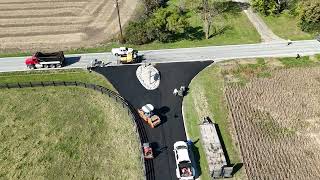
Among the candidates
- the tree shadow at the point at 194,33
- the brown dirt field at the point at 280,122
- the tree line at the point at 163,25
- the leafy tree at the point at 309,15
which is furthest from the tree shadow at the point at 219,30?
the brown dirt field at the point at 280,122

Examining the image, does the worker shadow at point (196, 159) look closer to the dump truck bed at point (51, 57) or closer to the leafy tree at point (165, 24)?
the leafy tree at point (165, 24)

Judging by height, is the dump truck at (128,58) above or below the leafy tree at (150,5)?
below

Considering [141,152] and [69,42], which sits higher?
[69,42]

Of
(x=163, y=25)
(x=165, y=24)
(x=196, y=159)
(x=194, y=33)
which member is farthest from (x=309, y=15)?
(x=196, y=159)

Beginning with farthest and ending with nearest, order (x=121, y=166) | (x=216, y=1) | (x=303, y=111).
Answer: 1. (x=216, y=1)
2. (x=303, y=111)
3. (x=121, y=166)

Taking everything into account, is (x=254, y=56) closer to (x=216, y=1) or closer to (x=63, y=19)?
(x=216, y=1)

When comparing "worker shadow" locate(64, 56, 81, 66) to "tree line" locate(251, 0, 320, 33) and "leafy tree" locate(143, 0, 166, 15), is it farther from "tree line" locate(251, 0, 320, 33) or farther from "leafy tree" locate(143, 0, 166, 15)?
"tree line" locate(251, 0, 320, 33)

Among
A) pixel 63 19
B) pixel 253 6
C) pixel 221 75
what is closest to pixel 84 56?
pixel 63 19
